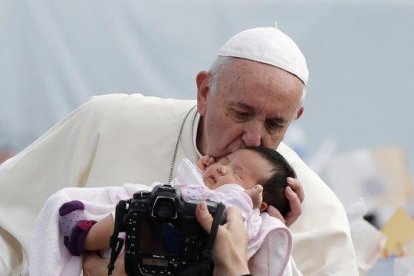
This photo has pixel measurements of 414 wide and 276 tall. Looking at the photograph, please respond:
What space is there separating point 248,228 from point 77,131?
1.28 m

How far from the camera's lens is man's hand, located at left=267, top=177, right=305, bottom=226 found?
10.4 ft

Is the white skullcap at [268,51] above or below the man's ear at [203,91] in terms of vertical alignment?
above

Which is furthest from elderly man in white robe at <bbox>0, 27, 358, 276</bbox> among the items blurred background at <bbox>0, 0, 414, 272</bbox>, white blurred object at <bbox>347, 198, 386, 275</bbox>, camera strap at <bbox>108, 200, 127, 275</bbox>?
blurred background at <bbox>0, 0, 414, 272</bbox>

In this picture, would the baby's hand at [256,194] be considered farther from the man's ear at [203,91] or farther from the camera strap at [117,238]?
the man's ear at [203,91]

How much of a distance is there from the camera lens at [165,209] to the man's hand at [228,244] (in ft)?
0.20

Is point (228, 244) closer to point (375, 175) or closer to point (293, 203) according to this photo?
point (293, 203)

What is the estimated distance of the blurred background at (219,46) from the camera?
5777 mm

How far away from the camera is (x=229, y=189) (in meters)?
3.01

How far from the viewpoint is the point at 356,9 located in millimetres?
5965

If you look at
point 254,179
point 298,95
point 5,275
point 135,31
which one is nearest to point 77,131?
point 5,275

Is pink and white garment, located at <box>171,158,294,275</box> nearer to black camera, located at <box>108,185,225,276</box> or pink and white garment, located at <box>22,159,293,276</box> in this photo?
pink and white garment, located at <box>22,159,293,276</box>

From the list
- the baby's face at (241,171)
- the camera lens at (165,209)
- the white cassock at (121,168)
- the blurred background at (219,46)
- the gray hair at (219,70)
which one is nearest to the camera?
the camera lens at (165,209)

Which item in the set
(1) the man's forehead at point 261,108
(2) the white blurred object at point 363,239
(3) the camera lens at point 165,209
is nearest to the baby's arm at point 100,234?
(3) the camera lens at point 165,209

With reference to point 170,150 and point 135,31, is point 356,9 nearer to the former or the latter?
point 135,31
